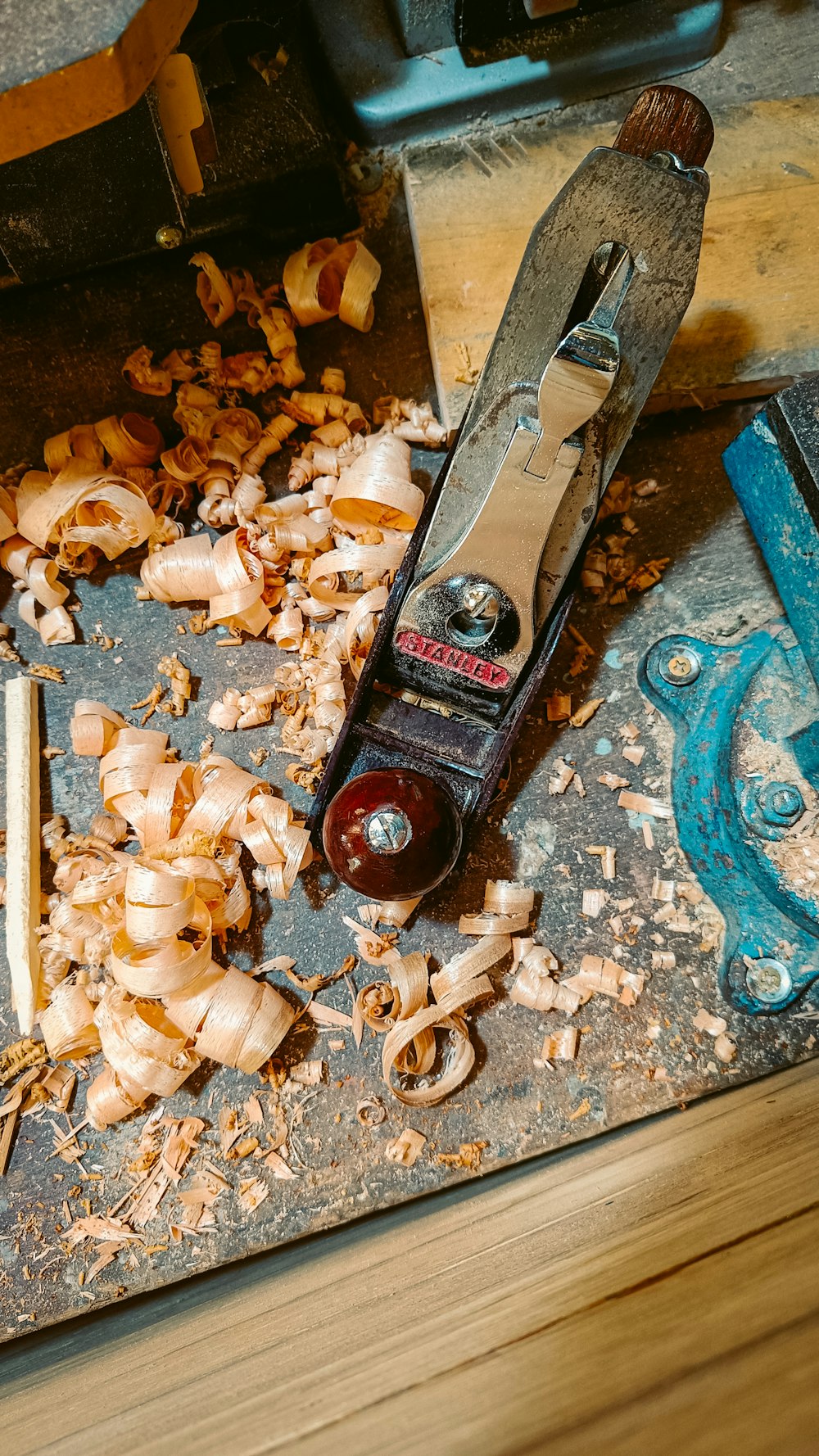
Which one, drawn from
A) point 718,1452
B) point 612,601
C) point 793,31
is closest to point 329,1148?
point 718,1452

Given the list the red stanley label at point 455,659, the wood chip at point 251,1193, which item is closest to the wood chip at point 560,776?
the red stanley label at point 455,659

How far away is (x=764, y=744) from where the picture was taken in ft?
4.20

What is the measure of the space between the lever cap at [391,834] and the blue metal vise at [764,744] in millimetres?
401

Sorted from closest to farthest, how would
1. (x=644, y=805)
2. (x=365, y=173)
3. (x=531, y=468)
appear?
(x=531, y=468), (x=644, y=805), (x=365, y=173)

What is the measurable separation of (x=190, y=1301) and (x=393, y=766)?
745mm

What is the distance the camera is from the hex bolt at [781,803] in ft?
4.04

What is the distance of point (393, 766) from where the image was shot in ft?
4.01

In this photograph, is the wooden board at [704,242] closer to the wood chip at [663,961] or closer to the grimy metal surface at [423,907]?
the grimy metal surface at [423,907]

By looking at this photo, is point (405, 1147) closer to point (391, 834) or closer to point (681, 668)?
point (391, 834)

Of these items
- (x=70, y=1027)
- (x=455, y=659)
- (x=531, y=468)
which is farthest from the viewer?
(x=70, y=1027)

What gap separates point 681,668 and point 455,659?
0.39m

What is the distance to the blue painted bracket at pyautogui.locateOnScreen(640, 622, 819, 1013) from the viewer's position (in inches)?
49.5

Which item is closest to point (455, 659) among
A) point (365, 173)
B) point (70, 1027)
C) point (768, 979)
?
point (768, 979)

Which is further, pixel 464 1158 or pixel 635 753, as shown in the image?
pixel 635 753
